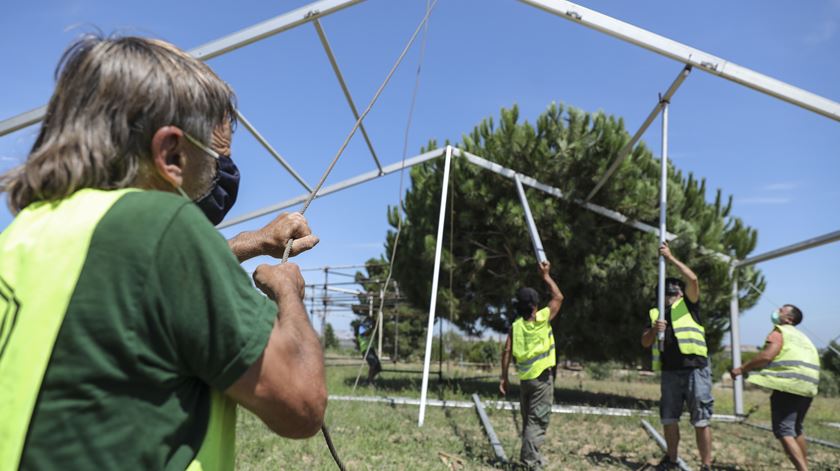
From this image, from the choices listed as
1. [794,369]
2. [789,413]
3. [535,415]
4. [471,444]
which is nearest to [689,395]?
[789,413]

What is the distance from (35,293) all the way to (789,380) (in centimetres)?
637

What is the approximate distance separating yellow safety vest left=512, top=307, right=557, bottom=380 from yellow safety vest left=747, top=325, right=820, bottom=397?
190 cm

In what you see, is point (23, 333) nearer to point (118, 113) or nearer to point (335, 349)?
point (118, 113)

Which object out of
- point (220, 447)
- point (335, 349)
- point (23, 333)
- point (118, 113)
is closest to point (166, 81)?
point (118, 113)

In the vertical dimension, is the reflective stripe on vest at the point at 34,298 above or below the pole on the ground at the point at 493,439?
above

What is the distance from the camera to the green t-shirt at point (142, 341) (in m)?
0.75

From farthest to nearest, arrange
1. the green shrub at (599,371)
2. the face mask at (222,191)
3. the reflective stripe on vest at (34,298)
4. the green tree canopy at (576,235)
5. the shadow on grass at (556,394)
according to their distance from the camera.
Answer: the green shrub at (599,371), the shadow on grass at (556,394), the green tree canopy at (576,235), the face mask at (222,191), the reflective stripe on vest at (34,298)

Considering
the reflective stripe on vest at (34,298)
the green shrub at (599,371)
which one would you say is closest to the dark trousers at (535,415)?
the reflective stripe on vest at (34,298)

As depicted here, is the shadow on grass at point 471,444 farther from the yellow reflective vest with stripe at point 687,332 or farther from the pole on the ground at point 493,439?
the yellow reflective vest with stripe at point 687,332

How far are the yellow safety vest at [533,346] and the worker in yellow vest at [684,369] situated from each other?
1.02m

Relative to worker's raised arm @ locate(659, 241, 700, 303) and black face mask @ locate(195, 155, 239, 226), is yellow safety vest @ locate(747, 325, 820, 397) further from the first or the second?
black face mask @ locate(195, 155, 239, 226)

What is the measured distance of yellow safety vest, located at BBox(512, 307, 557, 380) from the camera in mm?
6000

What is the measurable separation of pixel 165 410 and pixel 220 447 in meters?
0.13

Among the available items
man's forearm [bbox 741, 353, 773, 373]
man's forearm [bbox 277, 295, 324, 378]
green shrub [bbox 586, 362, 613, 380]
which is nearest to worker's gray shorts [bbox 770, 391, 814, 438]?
man's forearm [bbox 741, 353, 773, 373]
